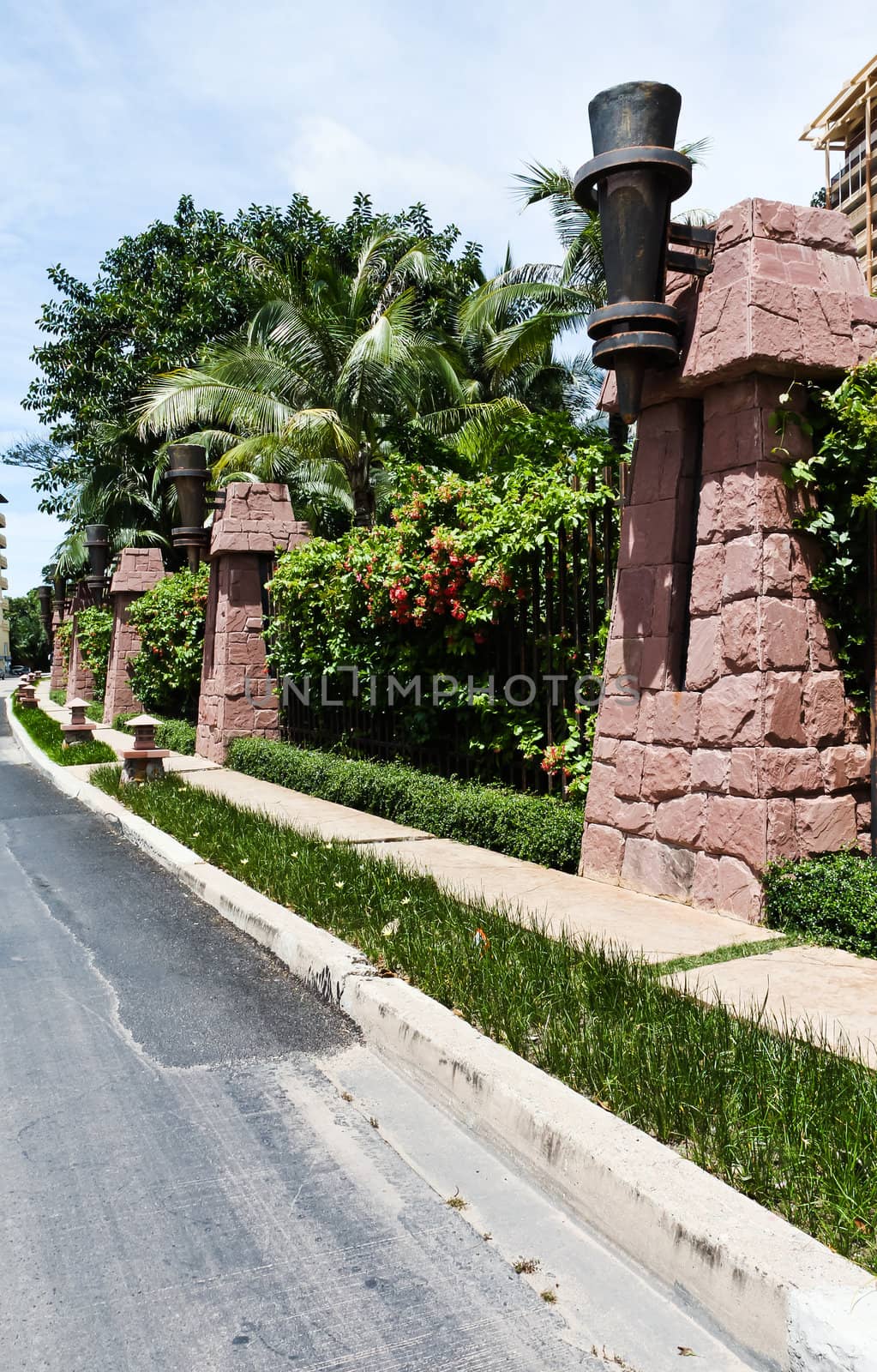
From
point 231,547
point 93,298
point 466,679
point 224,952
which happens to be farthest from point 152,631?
point 93,298

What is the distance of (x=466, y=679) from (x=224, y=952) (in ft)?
12.0

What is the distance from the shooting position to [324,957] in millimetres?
4656

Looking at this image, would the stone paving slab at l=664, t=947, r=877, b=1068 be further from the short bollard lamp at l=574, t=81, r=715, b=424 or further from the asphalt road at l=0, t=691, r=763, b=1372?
the short bollard lamp at l=574, t=81, r=715, b=424

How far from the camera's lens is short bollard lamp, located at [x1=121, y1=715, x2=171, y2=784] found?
1109cm

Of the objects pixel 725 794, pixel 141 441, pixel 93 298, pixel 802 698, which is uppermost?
pixel 93 298

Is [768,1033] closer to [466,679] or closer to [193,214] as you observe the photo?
[466,679]

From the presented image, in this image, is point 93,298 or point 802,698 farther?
point 93,298

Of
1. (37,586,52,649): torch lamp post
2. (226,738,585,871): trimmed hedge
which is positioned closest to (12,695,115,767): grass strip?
(226,738,585,871): trimmed hedge

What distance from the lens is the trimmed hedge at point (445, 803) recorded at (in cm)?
677

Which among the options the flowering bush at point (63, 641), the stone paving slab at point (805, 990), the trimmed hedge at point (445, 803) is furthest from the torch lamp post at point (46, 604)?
the stone paving slab at point (805, 990)

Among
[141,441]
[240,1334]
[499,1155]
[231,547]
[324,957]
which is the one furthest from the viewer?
[141,441]

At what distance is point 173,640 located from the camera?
55.3ft

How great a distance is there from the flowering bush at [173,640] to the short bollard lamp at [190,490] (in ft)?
5.35

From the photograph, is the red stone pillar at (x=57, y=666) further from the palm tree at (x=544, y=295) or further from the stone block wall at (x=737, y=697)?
the stone block wall at (x=737, y=697)
